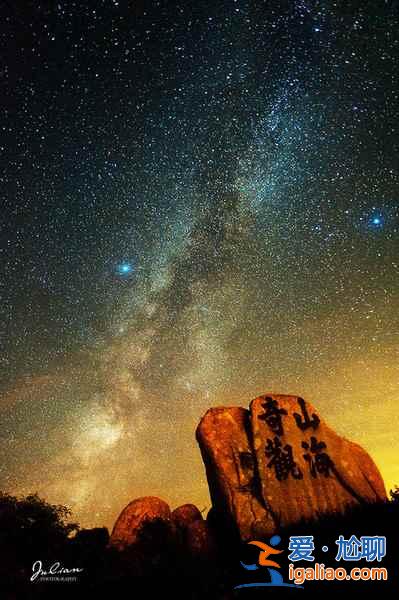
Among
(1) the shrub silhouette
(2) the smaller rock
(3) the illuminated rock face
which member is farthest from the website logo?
(1) the shrub silhouette

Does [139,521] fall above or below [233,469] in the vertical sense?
below

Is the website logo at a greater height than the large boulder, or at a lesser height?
lesser

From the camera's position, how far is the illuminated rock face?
928 centimetres

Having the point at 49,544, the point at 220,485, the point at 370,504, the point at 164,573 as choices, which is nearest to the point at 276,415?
the point at 220,485

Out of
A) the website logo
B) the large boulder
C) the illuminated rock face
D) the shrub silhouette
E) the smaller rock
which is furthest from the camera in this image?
the shrub silhouette

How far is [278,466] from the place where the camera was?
983 centimetres

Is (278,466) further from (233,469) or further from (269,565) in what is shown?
(269,565)

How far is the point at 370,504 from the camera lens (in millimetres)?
9555

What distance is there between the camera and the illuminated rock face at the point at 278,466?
30.5 ft

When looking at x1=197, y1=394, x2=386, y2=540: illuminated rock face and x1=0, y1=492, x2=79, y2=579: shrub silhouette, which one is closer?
x1=197, y1=394, x2=386, y2=540: illuminated rock face

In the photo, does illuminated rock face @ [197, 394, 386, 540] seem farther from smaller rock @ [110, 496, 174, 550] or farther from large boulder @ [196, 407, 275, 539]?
smaller rock @ [110, 496, 174, 550]

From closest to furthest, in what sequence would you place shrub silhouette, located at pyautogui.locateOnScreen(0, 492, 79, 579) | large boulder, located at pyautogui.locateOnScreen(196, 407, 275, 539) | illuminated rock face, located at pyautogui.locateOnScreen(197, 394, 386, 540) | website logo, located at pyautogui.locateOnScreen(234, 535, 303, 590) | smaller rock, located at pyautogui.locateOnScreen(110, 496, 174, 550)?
1. website logo, located at pyautogui.locateOnScreen(234, 535, 303, 590)
2. large boulder, located at pyautogui.locateOnScreen(196, 407, 275, 539)
3. illuminated rock face, located at pyautogui.locateOnScreen(197, 394, 386, 540)
4. smaller rock, located at pyautogui.locateOnScreen(110, 496, 174, 550)
5. shrub silhouette, located at pyautogui.locateOnScreen(0, 492, 79, 579)

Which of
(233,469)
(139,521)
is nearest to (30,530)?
(139,521)

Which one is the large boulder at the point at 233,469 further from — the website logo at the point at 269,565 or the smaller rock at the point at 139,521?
the smaller rock at the point at 139,521
